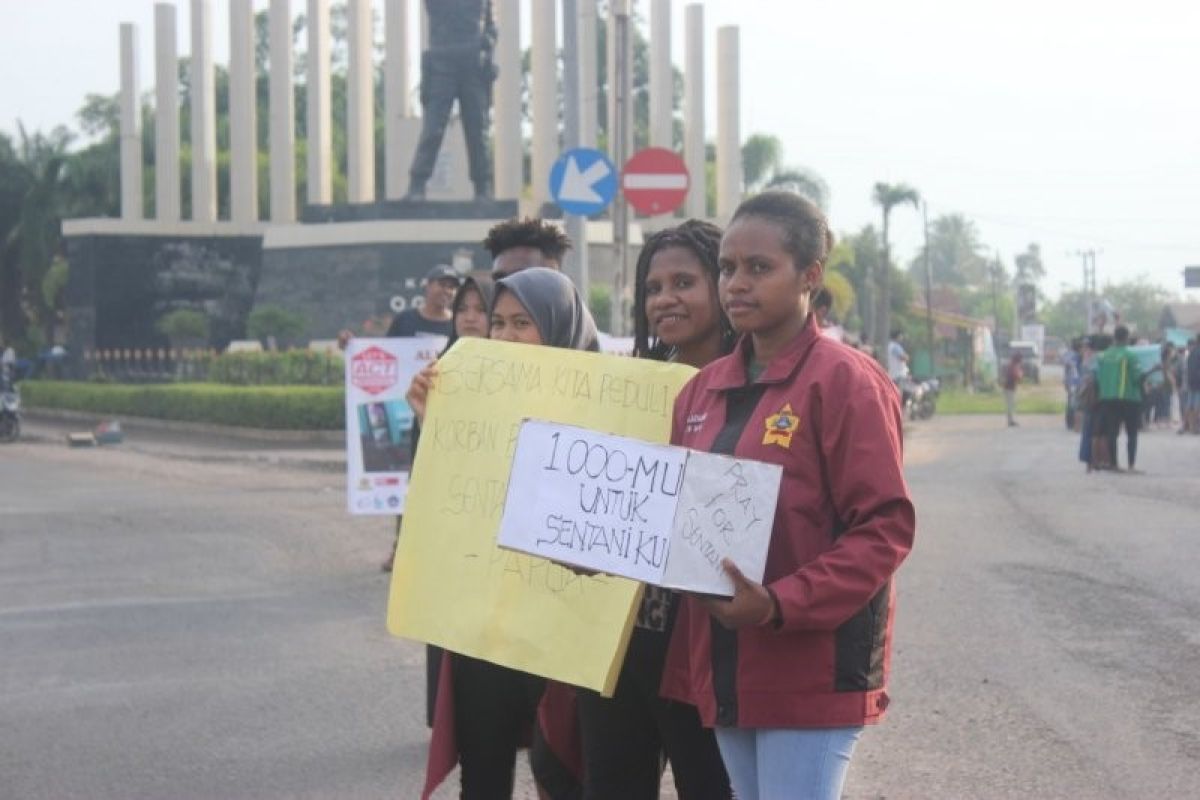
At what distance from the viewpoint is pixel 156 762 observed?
21.3 ft

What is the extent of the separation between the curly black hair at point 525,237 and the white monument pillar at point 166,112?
→ 130ft

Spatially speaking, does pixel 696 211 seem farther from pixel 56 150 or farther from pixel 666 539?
pixel 666 539

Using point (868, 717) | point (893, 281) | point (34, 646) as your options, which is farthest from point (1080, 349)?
point (893, 281)

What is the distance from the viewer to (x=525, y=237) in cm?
567

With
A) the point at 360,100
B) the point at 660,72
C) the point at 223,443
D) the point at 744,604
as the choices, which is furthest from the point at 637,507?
the point at 660,72

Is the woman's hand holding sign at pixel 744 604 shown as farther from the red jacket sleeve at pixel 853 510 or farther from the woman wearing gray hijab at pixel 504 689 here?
the woman wearing gray hijab at pixel 504 689

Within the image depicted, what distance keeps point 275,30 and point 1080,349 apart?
22.6m

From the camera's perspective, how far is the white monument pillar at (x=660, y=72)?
151ft

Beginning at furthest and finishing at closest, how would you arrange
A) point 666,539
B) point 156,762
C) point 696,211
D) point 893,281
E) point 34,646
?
point 893,281
point 696,211
point 34,646
point 156,762
point 666,539

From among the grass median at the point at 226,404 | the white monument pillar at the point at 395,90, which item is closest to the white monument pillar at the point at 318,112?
the white monument pillar at the point at 395,90

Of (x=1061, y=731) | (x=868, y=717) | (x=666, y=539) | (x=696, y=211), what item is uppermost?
(x=696, y=211)

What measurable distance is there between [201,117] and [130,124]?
1.74 metres

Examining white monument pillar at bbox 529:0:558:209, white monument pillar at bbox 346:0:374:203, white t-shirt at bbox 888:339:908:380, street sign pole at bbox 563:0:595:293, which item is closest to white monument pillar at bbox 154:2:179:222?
white monument pillar at bbox 346:0:374:203

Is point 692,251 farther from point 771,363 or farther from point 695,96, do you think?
point 695,96
